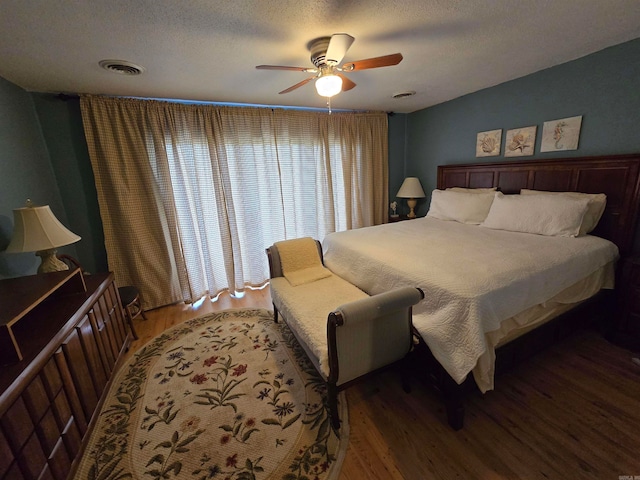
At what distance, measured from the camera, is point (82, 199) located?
265 centimetres

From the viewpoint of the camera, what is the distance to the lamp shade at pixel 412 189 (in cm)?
384

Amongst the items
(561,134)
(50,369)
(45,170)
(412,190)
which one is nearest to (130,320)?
(50,369)

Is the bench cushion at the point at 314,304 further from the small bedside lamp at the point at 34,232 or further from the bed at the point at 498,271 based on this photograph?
the small bedside lamp at the point at 34,232

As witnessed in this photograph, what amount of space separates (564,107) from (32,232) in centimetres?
443

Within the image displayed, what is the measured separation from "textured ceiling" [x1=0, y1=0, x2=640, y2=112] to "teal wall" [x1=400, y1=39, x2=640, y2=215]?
0.46 feet

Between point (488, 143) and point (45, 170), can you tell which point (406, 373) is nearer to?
point (488, 143)

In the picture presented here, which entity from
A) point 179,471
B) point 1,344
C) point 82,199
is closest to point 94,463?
point 179,471

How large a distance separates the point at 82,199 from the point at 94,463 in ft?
7.85

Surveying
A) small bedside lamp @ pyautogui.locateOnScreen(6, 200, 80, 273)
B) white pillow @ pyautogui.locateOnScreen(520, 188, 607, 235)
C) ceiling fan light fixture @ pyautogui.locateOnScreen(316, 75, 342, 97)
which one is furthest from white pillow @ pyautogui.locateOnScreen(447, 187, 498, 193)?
small bedside lamp @ pyautogui.locateOnScreen(6, 200, 80, 273)

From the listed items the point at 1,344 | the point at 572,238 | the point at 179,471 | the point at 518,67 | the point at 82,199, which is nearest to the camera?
the point at 1,344

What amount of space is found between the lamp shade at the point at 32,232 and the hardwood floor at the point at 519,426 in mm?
2328

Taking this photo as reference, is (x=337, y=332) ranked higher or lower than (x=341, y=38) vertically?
lower

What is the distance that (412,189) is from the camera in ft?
12.7

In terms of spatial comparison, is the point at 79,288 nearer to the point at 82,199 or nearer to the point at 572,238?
the point at 82,199
